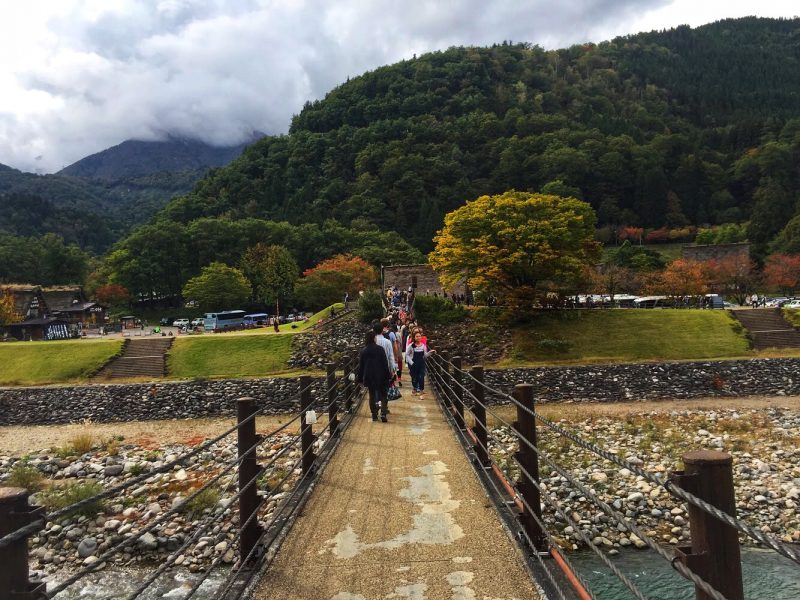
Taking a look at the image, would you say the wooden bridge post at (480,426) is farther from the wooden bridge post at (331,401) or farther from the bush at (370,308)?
the bush at (370,308)

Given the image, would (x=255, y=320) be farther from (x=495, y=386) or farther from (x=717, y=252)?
(x=717, y=252)

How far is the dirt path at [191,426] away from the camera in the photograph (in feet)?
55.7

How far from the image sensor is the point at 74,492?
9.95m

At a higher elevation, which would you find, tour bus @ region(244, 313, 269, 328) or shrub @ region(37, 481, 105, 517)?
tour bus @ region(244, 313, 269, 328)

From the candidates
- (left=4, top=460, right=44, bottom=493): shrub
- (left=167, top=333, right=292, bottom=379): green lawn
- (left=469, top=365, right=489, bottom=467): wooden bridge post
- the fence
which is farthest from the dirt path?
(left=469, top=365, right=489, bottom=467): wooden bridge post

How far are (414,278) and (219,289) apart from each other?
21609mm

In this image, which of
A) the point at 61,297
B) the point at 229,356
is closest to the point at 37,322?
the point at 61,297

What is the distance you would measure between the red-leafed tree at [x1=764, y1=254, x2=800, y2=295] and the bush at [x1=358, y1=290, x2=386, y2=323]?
32.0 meters

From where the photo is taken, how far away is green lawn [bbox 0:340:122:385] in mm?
24391

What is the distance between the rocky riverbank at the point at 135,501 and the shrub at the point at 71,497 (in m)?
0.02

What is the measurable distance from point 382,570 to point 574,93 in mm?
120673

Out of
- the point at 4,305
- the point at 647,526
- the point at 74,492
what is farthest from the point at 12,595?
the point at 4,305

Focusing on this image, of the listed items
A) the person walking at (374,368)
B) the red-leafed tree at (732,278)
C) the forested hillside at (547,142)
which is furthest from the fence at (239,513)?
the forested hillside at (547,142)

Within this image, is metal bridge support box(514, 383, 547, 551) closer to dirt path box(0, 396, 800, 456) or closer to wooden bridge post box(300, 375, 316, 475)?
wooden bridge post box(300, 375, 316, 475)
